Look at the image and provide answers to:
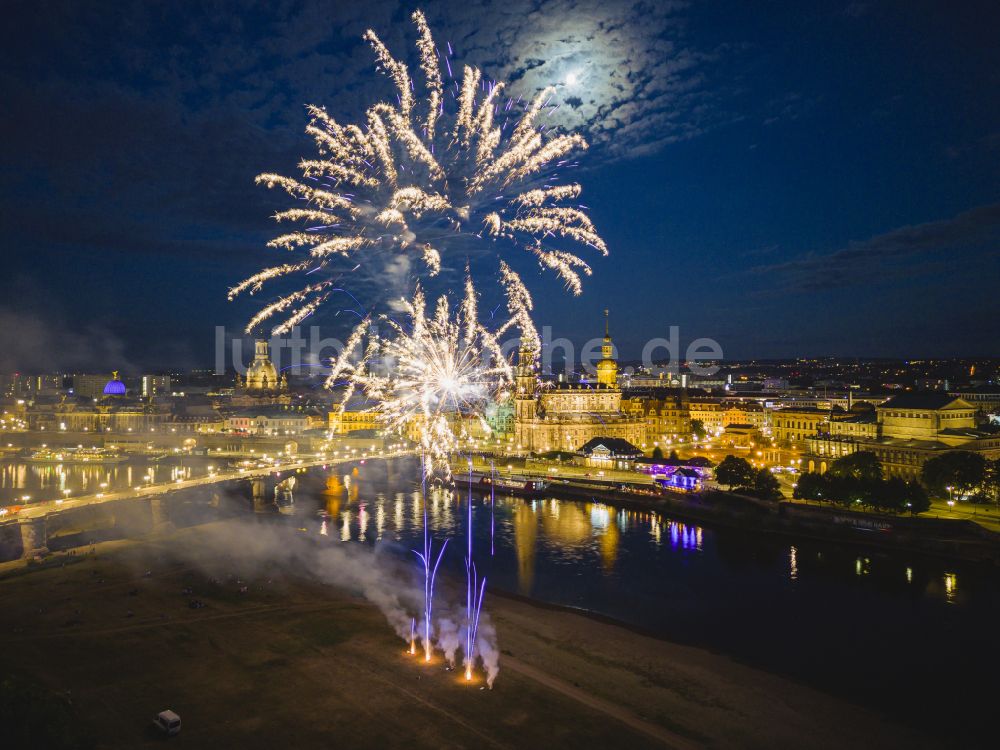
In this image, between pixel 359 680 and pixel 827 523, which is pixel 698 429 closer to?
pixel 827 523

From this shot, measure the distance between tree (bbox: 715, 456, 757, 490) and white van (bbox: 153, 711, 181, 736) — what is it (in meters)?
23.9

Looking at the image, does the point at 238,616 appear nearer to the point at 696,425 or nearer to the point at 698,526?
the point at 698,526

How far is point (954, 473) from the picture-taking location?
78.1 ft

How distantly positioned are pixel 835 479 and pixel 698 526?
5466 millimetres

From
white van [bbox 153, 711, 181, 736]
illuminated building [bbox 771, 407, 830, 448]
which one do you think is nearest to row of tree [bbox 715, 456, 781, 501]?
illuminated building [bbox 771, 407, 830, 448]

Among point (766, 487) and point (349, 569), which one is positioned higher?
point (766, 487)

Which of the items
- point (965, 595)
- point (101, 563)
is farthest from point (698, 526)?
point (101, 563)

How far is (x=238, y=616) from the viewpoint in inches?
599

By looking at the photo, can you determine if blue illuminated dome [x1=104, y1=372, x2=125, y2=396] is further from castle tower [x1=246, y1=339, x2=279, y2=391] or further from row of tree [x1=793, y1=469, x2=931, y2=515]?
row of tree [x1=793, y1=469, x2=931, y2=515]

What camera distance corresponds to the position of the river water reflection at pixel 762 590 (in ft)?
43.3

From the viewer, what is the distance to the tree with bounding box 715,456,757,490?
1117 inches

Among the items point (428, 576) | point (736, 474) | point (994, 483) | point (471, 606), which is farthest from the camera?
point (736, 474)

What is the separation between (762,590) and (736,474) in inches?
437

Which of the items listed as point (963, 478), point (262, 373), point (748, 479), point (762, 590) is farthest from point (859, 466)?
point (262, 373)
